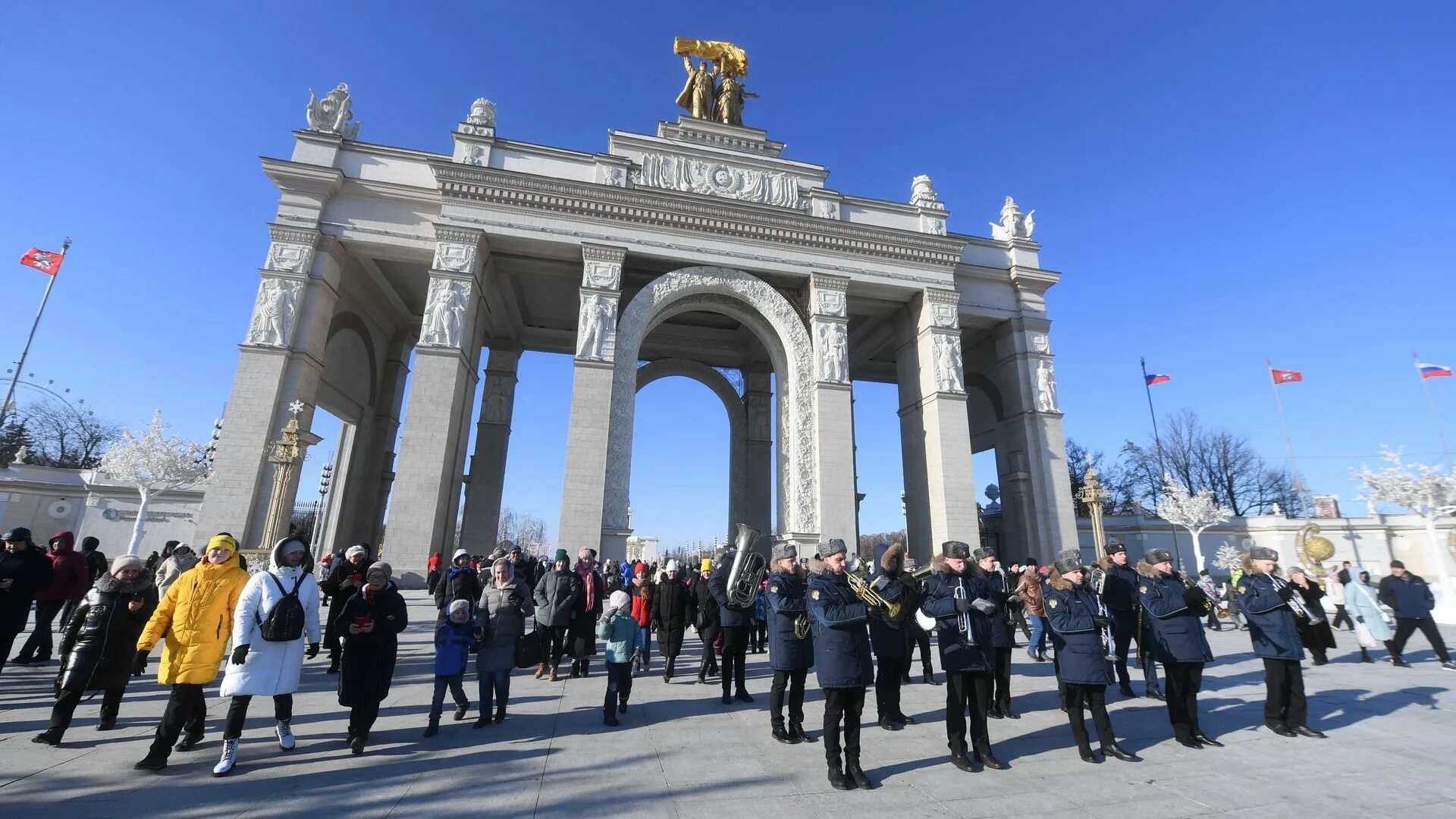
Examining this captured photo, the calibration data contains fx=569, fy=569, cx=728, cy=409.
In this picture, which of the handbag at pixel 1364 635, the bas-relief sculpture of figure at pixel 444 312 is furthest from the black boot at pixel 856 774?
the bas-relief sculpture of figure at pixel 444 312

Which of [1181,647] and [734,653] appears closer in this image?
[1181,647]

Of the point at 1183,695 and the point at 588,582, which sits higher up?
the point at 588,582

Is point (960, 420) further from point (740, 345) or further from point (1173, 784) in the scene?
point (1173, 784)

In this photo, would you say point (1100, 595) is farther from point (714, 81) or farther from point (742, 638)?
point (714, 81)

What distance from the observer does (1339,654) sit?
10.6 metres

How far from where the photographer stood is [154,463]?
63.7 ft

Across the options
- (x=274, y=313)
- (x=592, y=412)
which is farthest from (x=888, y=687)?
(x=274, y=313)

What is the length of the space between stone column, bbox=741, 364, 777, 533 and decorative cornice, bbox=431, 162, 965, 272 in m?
7.23

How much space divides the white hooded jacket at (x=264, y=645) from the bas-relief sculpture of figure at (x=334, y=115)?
1843 cm

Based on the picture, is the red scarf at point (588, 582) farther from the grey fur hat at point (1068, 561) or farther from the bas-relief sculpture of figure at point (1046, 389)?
the bas-relief sculpture of figure at point (1046, 389)

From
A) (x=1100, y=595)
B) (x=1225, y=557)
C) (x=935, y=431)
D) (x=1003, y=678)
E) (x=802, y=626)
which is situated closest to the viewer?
(x=802, y=626)

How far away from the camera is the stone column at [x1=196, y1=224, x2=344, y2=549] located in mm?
14500

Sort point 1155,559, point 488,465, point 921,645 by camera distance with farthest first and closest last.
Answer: point 488,465 → point 921,645 → point 1155,559

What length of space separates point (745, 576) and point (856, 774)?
316 centimetres
